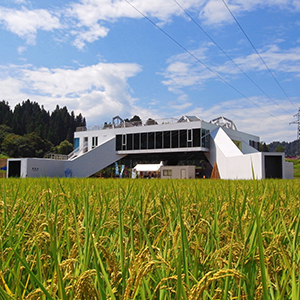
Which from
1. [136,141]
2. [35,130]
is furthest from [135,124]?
[35,130]

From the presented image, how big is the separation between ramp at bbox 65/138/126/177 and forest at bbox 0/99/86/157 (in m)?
35.7

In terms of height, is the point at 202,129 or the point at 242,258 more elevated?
the point at 202,129

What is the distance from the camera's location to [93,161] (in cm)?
3978

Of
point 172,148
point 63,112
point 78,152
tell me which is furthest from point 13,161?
point 63,112

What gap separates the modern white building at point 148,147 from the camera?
110ft

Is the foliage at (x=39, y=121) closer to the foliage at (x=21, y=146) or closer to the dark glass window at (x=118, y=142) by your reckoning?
the foliage at (x=21, y=146)

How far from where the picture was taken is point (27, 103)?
10900cm

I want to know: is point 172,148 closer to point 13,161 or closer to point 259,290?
point 13,161

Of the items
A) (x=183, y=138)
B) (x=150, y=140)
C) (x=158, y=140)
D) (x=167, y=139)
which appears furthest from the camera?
(x=150, y=140)

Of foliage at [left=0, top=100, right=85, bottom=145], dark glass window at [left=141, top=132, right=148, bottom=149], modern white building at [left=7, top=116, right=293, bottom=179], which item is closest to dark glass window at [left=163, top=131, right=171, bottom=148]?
modern white building at [left=7, top=116, right=293, bottom=179]

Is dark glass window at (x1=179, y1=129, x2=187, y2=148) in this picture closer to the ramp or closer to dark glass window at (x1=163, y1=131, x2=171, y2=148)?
dark glass window at (x1=163, y1=131, x2=171, y2=148)

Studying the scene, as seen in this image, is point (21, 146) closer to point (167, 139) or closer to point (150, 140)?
point (150, 140)

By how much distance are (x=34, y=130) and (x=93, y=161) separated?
190 feet

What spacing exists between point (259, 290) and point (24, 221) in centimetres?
139
